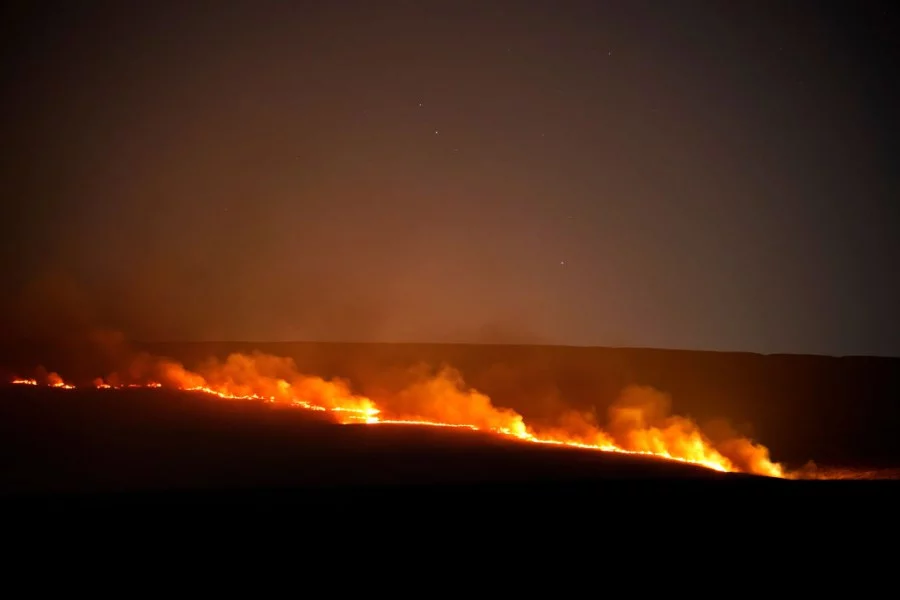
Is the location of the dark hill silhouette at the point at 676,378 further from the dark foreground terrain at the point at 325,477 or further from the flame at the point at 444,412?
the dark foreground terrain at the point at 325,477

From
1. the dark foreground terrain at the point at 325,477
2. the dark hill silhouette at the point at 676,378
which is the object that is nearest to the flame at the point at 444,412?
the dark foreground terrain at the point at 325,477

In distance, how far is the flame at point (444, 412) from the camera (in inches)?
922

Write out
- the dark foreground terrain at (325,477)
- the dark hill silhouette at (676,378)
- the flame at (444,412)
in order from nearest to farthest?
the dark foreground terrain at (325,477)
the flame at (444,412)
the dark hill silhouette at (676,378)

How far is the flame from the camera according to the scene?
2341cm

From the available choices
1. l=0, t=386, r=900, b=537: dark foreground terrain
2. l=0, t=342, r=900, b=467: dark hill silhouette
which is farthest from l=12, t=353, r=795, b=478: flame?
l=0, t=342, r=900, b=467: dark hill silhouette

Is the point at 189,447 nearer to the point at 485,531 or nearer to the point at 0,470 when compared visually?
the point at 0,470

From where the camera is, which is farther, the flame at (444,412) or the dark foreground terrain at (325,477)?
the flame at (444,412)

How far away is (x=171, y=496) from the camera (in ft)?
33.5

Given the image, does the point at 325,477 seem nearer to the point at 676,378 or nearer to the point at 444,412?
the point at 444,412

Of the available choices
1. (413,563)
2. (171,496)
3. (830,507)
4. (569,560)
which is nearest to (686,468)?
(830,507)

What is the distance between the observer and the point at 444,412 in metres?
27.8

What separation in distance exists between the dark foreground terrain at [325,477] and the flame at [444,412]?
5.65 feet

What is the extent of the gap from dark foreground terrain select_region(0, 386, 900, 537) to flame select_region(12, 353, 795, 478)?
1.72m

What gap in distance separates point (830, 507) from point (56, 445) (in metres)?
21.0
